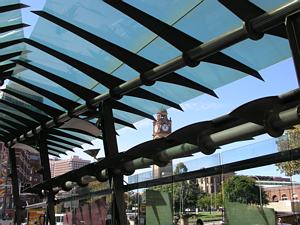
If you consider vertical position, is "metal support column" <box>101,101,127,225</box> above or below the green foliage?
above

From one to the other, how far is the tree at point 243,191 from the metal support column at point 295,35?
3.81m

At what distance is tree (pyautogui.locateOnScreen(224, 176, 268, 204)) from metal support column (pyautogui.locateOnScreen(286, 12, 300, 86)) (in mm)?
3810

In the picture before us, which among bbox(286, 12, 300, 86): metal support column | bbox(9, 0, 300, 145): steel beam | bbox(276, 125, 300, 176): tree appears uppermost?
bbox(9, 0, 300, 145): steel beam

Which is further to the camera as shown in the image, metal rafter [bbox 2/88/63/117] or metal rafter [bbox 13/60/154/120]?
metal rafter [bbox 2/88/63/117]

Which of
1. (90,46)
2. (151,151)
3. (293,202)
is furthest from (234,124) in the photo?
(90,46)

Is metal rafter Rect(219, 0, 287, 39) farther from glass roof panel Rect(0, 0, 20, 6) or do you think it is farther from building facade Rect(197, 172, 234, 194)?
glass roof panel Rect(0, 0, 20, 6)

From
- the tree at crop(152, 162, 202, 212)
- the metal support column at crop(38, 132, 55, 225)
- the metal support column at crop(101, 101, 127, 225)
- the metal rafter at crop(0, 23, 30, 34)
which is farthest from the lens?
the metal support column at crop(38, 132, 55, 225)

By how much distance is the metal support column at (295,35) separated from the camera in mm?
6641

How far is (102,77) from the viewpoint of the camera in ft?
41.8

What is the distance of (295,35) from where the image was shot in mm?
6680

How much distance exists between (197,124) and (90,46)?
157 inches

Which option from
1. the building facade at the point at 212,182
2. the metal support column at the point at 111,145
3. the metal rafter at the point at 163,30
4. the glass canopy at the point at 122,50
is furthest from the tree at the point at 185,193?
the metal rafter at the point at 163,30

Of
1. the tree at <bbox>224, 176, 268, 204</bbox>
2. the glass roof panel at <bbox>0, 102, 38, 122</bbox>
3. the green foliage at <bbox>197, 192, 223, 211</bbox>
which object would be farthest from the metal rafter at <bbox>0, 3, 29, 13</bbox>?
the glass roof panel at <bbox>0, 102, 38, 122</bbox>

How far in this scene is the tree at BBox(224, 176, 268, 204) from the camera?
31.3 ft
